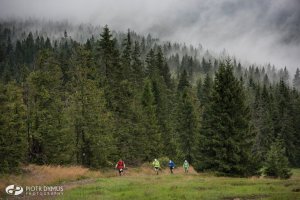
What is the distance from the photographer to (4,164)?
103ft

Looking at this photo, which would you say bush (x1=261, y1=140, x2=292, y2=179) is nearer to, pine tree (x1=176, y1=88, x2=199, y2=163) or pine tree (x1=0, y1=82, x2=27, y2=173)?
pine tree (x1=176, y1=88, x2=199, y2=163)

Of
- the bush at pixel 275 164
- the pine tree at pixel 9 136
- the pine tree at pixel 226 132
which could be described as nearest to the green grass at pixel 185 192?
the pine tree at pixel 9 136

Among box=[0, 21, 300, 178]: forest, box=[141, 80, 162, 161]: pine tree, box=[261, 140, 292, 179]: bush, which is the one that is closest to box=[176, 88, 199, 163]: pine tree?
box=[0, 21, 300, 178]: forest

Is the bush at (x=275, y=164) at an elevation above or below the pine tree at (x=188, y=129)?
below

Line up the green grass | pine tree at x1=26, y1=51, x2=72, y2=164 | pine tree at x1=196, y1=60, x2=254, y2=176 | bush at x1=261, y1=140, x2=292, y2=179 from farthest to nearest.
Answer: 1. bush at x1=261, y1=140, x2=292, y2=179
2. pine tree at x1=26, y1=51, x2=72, y2=164
3. pine tree at x1=196, y1=60, x2=254, y2=176
4. the green grass

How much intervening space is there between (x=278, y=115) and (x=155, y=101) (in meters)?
37.2

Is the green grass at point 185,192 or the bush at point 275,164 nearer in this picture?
the green grass at point 185,192

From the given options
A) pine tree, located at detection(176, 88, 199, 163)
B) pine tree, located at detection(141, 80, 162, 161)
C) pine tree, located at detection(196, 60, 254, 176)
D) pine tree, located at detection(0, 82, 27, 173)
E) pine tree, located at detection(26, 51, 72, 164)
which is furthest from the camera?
pine tree, located at detection(176, 88, 199, 163)

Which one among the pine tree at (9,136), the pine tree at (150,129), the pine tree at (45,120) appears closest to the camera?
the pine tree at (9,136)

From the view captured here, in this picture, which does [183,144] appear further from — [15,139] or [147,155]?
[15,139]

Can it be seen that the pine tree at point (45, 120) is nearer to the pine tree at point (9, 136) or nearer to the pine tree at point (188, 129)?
the pine tree at point (9, 136)

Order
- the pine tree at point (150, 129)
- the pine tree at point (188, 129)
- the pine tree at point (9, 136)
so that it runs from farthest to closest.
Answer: the pine tree at point (188, 129), the pine tree at point (150, 129), the pine tree at point (9, 136)

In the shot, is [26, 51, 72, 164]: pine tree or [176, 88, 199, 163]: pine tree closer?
[26, 51, 72, 164]: pine tree

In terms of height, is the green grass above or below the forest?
below
